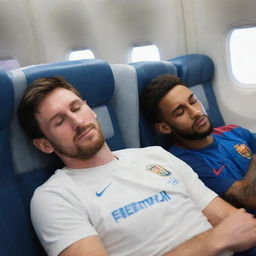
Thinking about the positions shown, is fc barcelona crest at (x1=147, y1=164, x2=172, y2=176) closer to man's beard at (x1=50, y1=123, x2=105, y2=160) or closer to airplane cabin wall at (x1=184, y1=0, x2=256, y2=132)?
man's beard at (x1=50, y1=123, x2=105, y2=160)

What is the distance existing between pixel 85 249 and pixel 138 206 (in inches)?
11.8

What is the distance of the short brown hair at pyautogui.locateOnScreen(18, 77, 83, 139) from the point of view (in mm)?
1428

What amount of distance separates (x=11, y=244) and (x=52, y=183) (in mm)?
281

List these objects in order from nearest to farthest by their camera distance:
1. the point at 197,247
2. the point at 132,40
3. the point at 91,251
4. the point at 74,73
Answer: the point at 91,251 < the point at 197,247 < the point at 74,73 < the point at 132,40

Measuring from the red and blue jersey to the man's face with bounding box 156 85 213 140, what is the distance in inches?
4.3

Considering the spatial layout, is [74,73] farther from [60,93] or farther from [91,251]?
[91,251]

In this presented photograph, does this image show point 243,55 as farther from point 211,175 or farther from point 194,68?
point 211,175

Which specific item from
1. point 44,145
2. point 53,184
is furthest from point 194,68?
point 53,184

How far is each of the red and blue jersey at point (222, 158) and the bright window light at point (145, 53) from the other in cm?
168

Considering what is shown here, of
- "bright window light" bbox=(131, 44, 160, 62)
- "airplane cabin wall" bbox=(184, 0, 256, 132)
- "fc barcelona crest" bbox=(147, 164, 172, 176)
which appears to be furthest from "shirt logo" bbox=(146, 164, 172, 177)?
"bright window light" bbox=(131, 44, 160, 62)

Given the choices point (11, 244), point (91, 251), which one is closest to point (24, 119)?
point (11, 244)

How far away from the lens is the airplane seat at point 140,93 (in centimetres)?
214

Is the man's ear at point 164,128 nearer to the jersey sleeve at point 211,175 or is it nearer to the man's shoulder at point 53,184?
the jersey sleeve at point 211,175

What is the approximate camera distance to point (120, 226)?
1.32 metres
